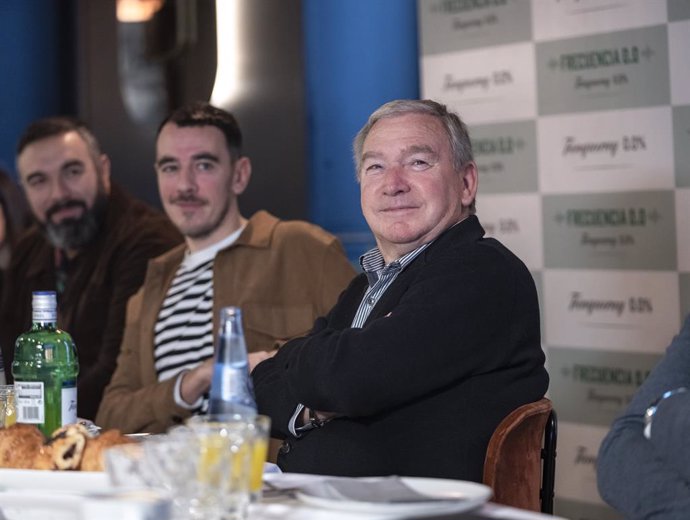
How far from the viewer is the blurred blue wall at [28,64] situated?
245 inches

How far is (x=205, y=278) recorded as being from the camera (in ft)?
11.3

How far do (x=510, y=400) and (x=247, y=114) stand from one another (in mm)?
3265

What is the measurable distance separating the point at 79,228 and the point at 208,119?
972 millimetres

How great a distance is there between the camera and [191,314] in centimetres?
341

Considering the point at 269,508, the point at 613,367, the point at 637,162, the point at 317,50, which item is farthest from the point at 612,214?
the point at 269,508

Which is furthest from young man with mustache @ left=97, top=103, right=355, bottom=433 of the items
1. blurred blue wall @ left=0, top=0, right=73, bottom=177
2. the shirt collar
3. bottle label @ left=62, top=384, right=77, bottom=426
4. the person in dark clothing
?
blurred blue wall @ left=0, top=0, right=73, bottom=177

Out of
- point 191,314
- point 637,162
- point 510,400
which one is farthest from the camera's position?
point 637,162

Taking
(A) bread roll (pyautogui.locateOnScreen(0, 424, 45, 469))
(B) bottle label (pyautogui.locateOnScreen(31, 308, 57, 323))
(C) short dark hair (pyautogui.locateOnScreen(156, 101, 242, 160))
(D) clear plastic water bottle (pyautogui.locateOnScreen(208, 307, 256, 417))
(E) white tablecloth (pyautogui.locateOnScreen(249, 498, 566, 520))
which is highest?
(C) short dark hair (pyautogui.locateOnScreen(156, 101, 242, 160))

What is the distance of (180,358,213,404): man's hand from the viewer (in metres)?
3.05

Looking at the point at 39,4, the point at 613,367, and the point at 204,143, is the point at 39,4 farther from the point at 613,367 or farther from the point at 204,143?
the point at 613,367

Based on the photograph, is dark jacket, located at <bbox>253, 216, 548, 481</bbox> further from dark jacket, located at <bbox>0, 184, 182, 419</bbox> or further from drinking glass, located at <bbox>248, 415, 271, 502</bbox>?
dark jacket, located at <bbox>0, 184, 182, 419</bbox>

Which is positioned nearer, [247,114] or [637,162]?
[637,162]

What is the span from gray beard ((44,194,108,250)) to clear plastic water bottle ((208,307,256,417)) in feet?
9.06

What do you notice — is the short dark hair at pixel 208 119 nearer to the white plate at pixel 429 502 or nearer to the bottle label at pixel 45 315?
the bottle label at pixel 45 315
